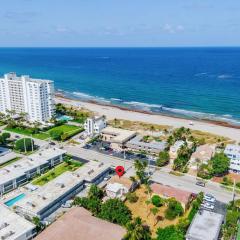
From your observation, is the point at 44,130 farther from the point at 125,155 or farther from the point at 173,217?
the point at 173,217

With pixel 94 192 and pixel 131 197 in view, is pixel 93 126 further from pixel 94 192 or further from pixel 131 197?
pixel 94 192

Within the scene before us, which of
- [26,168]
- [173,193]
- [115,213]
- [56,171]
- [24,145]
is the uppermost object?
[115,213]

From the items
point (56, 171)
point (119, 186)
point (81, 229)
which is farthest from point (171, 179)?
point (81, 229)

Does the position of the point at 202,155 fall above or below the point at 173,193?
below

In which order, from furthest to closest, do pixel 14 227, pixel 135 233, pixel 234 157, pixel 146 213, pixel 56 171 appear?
1. pixel 234 157
2. pixel 56 171
3. pixel 146 213
4. pixel 14 227
5. pixel 135 233

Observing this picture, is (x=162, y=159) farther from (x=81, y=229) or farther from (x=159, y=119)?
(x=159, y=119)

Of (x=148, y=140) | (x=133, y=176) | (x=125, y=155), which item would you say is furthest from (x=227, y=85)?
(x=133, y=176)

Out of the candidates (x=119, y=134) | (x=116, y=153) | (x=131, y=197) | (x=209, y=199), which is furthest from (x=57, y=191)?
(x=119, y=134)

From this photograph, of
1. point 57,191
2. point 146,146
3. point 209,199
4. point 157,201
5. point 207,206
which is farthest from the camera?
point 146,146

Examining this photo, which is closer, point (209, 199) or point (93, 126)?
point (209, 199)
